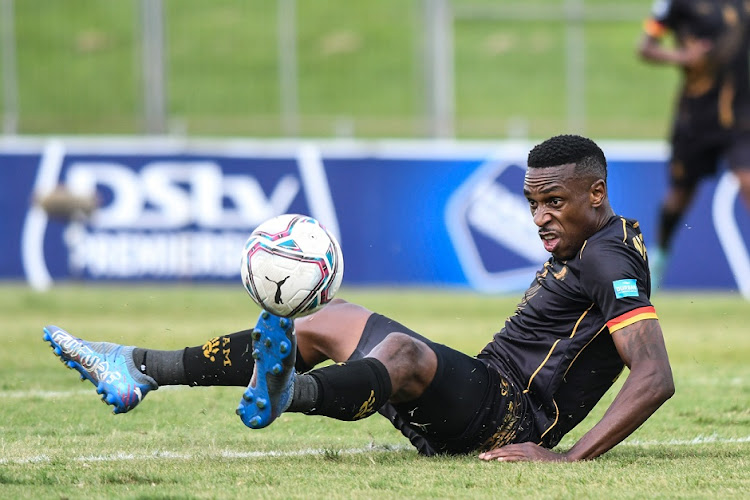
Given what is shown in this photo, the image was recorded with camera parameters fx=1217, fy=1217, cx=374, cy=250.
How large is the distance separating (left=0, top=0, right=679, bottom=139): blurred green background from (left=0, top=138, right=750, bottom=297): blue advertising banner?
278cm

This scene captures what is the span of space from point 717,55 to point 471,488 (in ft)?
23.8

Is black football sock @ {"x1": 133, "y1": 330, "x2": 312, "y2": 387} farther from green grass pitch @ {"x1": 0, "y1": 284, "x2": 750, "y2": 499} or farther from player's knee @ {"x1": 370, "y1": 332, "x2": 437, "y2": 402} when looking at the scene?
player's knee @ {"x1": 370, "y1": 332, "x2": 437, "y2": 402}

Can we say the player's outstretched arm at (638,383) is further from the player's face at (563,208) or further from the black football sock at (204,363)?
the black football sock at (204,363)

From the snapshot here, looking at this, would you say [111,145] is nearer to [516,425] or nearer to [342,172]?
[342,172]

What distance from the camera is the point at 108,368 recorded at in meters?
4.31

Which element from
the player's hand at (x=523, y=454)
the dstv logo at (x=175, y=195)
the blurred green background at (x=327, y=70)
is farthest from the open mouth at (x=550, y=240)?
the blurred green background at (x=327, y=70)

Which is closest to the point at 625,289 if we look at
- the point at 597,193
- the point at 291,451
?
the point at 597,193

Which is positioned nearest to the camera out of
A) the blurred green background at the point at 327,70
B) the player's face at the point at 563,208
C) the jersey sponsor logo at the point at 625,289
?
the jersey sponsor logo at the point at 625,289

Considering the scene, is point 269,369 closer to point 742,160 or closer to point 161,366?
point 161,366

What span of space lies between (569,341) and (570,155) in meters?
0.69

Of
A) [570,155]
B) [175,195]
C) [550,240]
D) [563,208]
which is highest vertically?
[570,155]

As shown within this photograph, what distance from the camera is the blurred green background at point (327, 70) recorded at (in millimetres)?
20469

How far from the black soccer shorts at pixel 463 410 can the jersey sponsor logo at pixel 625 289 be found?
56cm

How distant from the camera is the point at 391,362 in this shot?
421 centimetres
